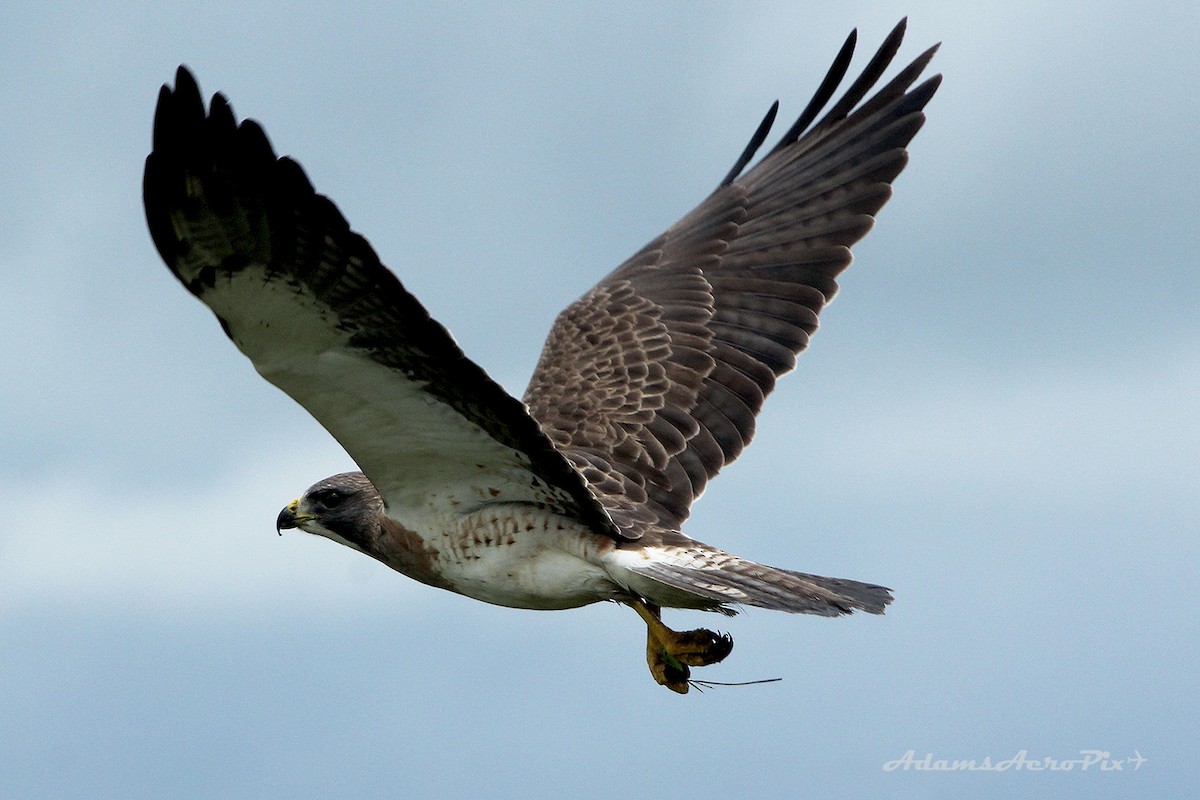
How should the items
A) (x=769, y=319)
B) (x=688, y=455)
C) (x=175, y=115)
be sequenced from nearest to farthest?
(x=175, y=115), (x=688, y=455), (x=769, y=319)

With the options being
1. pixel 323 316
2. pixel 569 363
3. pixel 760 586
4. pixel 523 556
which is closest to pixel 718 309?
pixel 569 363

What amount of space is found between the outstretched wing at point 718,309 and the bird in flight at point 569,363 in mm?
14

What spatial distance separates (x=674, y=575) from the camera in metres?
7.90

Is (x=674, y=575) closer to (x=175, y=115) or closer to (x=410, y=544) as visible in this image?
(x=410, y=544)

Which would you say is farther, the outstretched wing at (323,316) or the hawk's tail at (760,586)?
the hawk's tail at (760,586)

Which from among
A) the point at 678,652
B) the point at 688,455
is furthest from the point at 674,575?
the point at 688,455

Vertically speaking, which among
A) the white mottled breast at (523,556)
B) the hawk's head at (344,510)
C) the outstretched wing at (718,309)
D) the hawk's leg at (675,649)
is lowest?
the hawk's leg at (675,649)

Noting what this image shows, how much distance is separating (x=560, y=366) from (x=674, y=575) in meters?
2.86

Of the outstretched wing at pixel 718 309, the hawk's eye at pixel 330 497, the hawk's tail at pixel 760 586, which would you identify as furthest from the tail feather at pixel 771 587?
the hawk's eye at pixel 330 497

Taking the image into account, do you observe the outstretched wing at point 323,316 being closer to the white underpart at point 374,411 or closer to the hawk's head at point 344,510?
the white underpart at point 374,411

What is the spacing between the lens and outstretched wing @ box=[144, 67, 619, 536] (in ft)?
21.5

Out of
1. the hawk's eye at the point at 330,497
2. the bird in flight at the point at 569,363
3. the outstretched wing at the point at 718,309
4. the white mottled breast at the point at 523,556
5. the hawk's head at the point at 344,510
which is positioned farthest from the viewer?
the outstretched wing at the point at 718,309

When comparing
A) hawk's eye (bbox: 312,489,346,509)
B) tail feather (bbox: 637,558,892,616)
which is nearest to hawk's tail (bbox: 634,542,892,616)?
tail feather (bbox: 637,558,892,616)

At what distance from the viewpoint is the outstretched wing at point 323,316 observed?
21.5 feet
